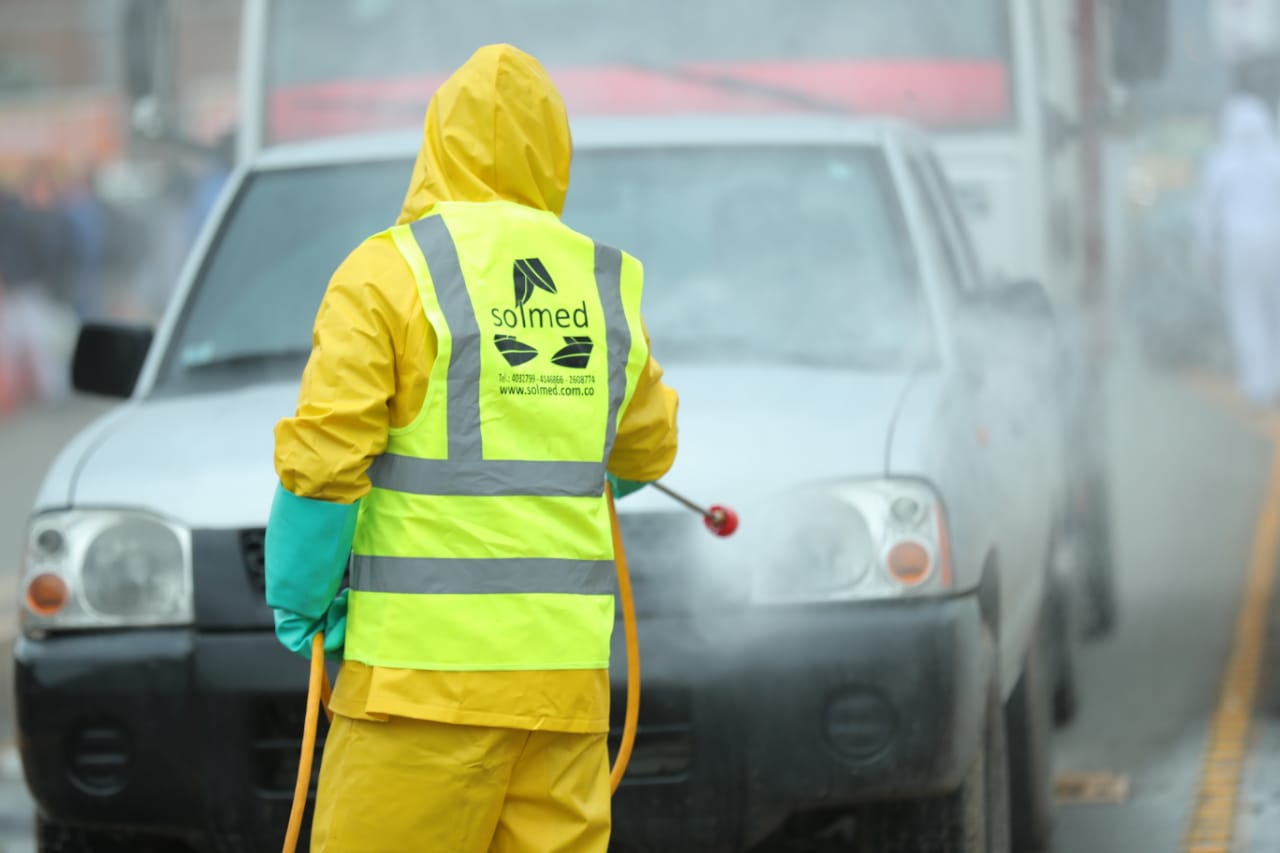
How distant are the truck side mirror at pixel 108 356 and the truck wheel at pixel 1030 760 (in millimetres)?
2047

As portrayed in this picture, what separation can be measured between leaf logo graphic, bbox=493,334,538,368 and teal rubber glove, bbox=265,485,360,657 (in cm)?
29

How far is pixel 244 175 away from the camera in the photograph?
219 inches

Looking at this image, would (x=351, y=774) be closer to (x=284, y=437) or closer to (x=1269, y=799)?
(x=284, y=437)

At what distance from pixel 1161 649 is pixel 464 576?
5.30 meters

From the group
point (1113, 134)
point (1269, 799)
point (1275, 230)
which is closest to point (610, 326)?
point (1269, 799)

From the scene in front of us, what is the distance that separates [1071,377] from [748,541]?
3.55 meters

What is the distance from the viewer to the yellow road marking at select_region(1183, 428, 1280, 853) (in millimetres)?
5645

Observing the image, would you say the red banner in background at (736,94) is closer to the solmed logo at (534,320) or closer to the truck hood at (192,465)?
the truck hood at (192,465)

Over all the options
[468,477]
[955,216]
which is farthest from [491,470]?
[955,216]

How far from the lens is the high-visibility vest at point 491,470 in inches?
126

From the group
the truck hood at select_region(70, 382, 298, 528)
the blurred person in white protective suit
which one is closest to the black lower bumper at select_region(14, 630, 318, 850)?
the truck hood at select_region(70, 382, 298, 528)

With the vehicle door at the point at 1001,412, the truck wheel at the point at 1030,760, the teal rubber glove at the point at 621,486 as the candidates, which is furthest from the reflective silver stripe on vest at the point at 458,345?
the truck wheel at the point at 1030,760

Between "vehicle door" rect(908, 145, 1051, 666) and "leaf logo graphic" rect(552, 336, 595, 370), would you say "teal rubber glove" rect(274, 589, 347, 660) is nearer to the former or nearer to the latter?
"leaf logo graphic" rect(552, 336, 595, 370)

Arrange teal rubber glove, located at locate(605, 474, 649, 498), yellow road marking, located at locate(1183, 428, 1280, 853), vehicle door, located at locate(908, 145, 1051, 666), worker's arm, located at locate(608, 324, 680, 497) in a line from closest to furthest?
worker's arm, located at locate(608, 324, 680, 497) < teal rubber glove, located at locate(605, 474, 649, 498) < vehicle door, located at locate(908, 145, 1051, 666) < yellow road marking, located at locate(1183, 428, 1280, 853)
